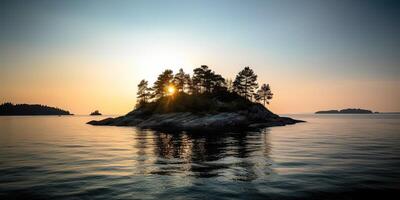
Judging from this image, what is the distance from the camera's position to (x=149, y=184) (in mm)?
14172

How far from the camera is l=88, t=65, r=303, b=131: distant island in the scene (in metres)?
78.5

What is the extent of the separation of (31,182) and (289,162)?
1919 centimetres

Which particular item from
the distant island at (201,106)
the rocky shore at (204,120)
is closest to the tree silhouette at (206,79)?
the distant island at (201,106)

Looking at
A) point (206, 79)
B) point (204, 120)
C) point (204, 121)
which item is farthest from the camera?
point (206, 79)

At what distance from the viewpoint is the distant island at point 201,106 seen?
7848cm

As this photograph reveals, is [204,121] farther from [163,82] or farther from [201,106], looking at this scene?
[163,82]

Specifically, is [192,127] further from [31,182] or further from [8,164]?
[31,182]

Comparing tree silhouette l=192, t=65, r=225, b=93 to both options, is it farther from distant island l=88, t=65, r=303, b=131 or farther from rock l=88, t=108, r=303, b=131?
rock l=88, t=108, r=303, b=131

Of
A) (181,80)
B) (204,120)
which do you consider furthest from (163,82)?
(204,120)

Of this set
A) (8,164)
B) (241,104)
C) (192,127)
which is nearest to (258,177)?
(8,164)

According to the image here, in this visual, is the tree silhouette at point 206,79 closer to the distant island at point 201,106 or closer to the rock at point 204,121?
the distant island at point 201,106

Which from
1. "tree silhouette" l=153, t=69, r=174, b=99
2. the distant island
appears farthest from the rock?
"tree silhouette" l=153, t=69, r=174, b=99

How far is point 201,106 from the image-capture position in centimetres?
8681

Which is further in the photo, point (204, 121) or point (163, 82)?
point (163, 82)
